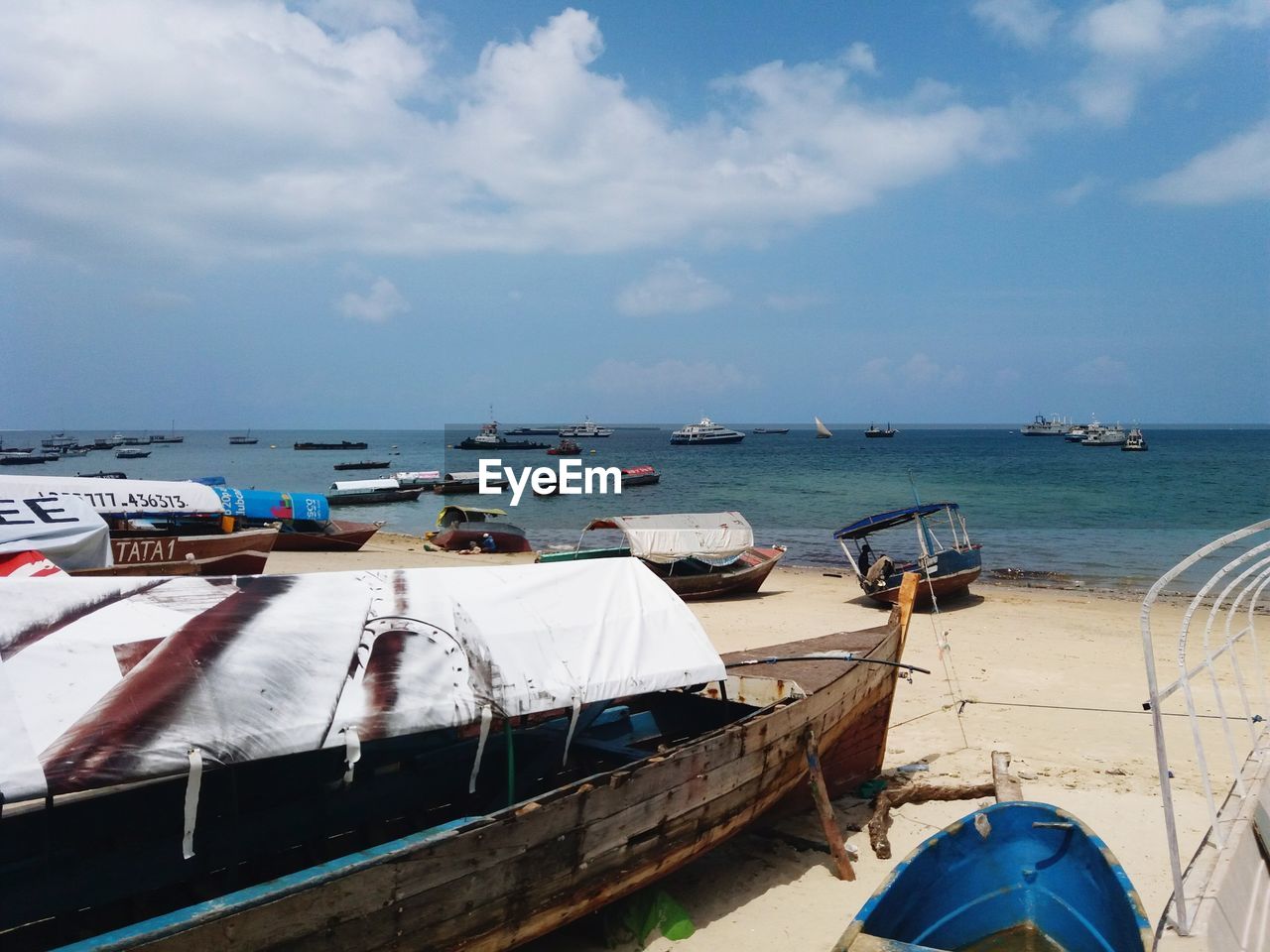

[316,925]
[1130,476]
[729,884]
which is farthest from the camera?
[1130,476]

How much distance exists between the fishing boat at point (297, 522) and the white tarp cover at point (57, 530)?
35.9ft

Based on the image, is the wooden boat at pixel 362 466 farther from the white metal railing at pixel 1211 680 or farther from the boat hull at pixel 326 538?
the white metal railing at pixel 1211 680

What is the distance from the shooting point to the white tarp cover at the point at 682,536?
20375 mm

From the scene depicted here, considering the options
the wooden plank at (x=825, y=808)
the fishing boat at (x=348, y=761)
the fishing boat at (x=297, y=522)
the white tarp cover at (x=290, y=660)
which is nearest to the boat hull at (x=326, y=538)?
the fishing boat at (x=297, y=522)

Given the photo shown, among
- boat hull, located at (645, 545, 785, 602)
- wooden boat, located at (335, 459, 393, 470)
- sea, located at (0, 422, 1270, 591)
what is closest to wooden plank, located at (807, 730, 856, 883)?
boat hull, located at (645, 545, 785, 602)

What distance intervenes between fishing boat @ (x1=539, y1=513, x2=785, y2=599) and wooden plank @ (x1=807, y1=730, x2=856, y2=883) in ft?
41.3

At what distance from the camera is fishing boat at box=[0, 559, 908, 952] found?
4.09 metres

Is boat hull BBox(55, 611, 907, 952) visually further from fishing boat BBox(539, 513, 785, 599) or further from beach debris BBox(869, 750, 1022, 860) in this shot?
fishing boat BBox(539, 513, 785, 599)

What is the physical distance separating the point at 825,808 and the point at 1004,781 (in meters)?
→ 2.04

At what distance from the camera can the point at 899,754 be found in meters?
9.71

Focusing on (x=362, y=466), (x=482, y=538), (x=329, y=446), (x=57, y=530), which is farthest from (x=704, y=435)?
(x=57, y=530)

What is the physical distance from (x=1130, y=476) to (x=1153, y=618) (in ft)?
176

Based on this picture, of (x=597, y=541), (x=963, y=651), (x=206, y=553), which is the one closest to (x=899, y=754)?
(x=963, y=651)

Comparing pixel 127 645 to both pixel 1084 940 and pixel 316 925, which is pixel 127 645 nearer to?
pixel 316 925
